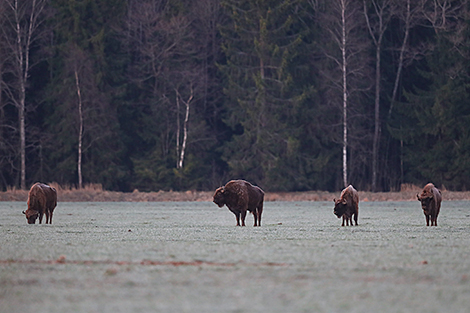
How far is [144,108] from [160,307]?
56.6 metres

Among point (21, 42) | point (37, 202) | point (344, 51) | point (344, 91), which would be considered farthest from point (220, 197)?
point (21, 42)

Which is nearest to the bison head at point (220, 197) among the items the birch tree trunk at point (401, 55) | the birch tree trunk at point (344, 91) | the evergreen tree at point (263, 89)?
the birch tree trunk at point (344, 91)

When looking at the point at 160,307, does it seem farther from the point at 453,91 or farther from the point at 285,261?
the point at 453,91

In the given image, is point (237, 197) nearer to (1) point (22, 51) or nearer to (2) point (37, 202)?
(2) point (37, 202)

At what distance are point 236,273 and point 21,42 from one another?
163ft

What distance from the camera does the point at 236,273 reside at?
34.3 feet

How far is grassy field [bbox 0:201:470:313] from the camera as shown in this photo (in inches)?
320

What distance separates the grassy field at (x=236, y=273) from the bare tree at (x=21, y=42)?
3979 cm

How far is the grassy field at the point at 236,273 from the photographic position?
8.13 meters

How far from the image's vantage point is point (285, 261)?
11844 millimetres

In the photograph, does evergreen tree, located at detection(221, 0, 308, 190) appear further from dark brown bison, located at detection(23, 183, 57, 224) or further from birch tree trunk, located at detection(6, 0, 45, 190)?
dark brown bison, located at detection(23, 183, 57, 224)

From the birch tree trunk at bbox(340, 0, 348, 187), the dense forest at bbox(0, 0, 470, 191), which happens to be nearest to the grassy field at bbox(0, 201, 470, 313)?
the birch tree trunk at bbox(340, 0, 348, 187)

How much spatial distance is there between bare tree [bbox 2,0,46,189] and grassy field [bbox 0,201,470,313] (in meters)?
39.8

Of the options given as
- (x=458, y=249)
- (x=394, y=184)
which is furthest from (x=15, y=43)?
(x=458, y=249)
